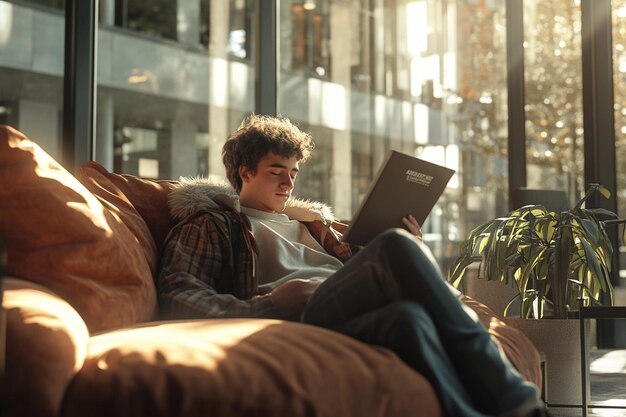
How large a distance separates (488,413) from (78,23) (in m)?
2.45

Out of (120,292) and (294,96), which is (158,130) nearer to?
(294,96)

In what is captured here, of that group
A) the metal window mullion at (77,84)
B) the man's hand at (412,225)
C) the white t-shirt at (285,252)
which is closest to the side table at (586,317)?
the man's hand at (412,225)

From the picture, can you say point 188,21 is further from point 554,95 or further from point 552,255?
point 552,255

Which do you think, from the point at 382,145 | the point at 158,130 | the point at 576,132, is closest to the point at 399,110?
the point at 382,145

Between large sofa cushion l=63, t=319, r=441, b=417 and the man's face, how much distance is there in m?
0.96

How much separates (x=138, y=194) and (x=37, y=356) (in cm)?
109

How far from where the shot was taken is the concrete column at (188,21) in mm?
4461

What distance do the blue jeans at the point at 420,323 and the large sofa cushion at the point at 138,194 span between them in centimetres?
74

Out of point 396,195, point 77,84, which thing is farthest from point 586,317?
point 77,84

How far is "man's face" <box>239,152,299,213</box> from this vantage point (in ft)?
8.55

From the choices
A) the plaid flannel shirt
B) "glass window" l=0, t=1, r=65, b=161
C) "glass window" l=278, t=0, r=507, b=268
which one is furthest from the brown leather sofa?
"glass window" l=278, t=0, r=507, b=268

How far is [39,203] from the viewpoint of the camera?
77.7 inches

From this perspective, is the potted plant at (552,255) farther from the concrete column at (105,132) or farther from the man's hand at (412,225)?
the concrete column at (105,132)

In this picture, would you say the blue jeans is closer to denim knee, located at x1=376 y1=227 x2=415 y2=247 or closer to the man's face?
denim knee, located at x1=376 y1=227 x2=415 y2=247
